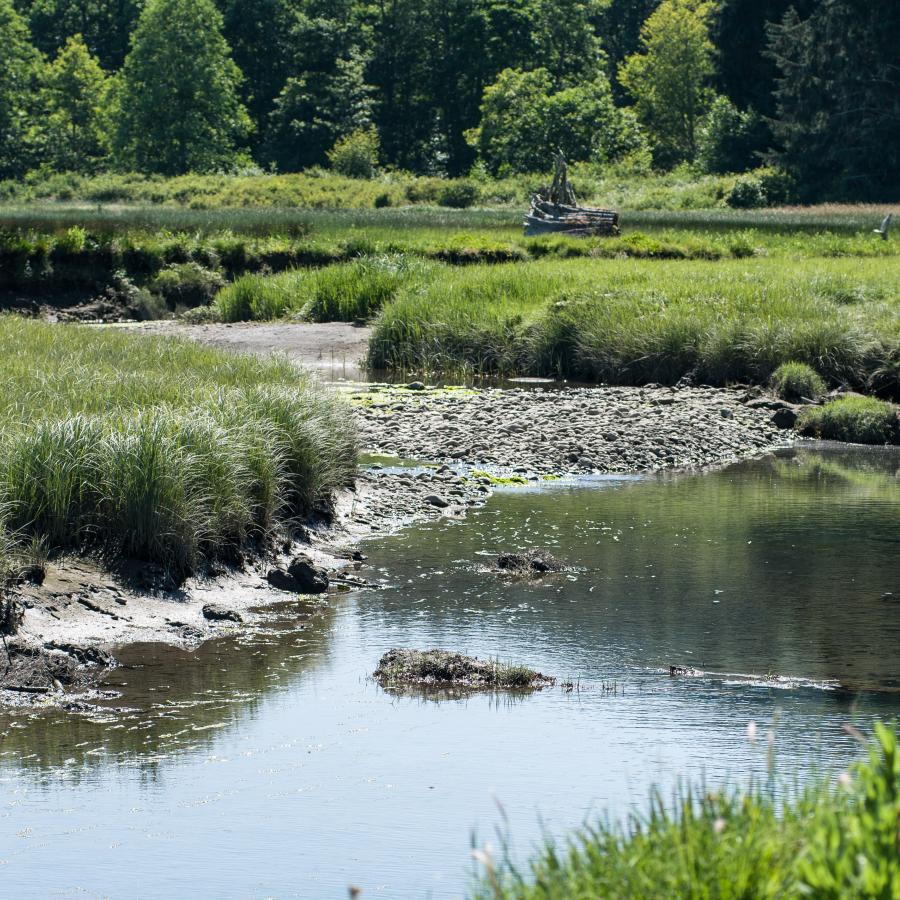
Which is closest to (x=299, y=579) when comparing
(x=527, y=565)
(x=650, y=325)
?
(x=527, y=565)

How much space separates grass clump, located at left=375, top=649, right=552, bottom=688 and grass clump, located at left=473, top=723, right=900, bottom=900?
5240mm

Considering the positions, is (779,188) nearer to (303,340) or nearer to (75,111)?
(303,340)

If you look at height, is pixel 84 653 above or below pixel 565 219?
below

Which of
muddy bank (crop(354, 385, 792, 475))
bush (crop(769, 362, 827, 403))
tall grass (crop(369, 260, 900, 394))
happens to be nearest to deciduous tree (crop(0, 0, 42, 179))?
tall grass (crop(369, 260, 900, 394))

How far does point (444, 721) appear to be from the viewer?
8688 millimetres

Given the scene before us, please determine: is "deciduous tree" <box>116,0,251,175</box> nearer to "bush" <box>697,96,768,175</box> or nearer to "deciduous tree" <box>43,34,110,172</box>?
"deciduous tree" <box>43,34,110,172</box>

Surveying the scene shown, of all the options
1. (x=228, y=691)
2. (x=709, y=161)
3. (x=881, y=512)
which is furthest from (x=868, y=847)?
(x=709, y=161)

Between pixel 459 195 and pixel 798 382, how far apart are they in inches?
2151

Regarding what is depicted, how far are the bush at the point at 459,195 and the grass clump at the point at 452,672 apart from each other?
66294 mm

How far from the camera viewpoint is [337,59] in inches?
3610

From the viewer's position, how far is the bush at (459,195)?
75125 millimetres

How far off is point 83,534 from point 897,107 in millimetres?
61397

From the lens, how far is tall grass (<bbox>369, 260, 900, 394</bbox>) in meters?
22.7

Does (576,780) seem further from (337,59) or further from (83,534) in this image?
(337,59)
